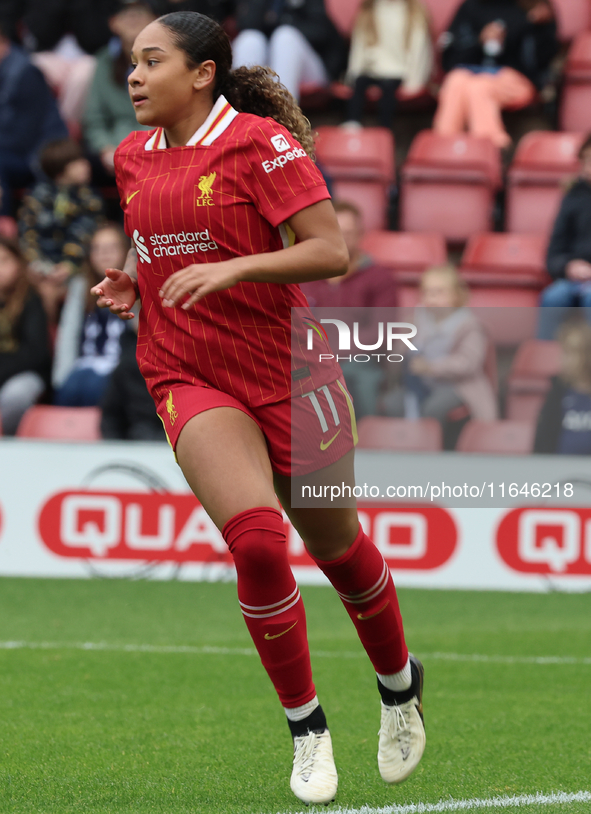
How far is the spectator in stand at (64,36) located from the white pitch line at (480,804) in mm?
9052

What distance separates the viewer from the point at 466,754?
12.1ft

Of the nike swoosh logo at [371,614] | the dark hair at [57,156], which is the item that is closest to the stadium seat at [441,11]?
the dark hair at [57,156]

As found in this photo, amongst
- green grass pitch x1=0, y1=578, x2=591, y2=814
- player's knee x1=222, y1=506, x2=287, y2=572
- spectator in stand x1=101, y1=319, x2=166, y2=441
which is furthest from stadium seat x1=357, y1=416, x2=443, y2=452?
player's knee x1=222, y1=506, x2=287, y2=572

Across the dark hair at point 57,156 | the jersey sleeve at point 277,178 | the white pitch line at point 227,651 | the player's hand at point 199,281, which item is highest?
the jersey sleeve at point 277,178

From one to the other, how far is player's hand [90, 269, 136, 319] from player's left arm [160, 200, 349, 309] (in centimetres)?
38

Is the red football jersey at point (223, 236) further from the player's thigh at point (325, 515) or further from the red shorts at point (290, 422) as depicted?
the player's thigh at point (325, 515)

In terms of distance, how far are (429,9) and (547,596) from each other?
667cm

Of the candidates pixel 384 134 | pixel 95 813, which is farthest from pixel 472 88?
pixel 95 813

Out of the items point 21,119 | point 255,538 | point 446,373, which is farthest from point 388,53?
point 255,538

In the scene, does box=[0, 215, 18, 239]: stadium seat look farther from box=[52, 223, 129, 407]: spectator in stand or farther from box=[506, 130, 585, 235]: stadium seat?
box=[506, 130, 585, 235]: stadium seat

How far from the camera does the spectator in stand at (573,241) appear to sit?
8.12 meters

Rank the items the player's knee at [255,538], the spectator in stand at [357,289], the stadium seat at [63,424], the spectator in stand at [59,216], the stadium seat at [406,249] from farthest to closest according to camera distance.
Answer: the stadium seat at [406,249]
the spectator in stand at [59,216]
the stadium seat at [63,424]
the spectator in stand at [357,289]
the player's knee at [255,538]

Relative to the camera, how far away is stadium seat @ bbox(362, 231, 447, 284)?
9312mm

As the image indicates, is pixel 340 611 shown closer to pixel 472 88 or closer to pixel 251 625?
pixel 251 625
